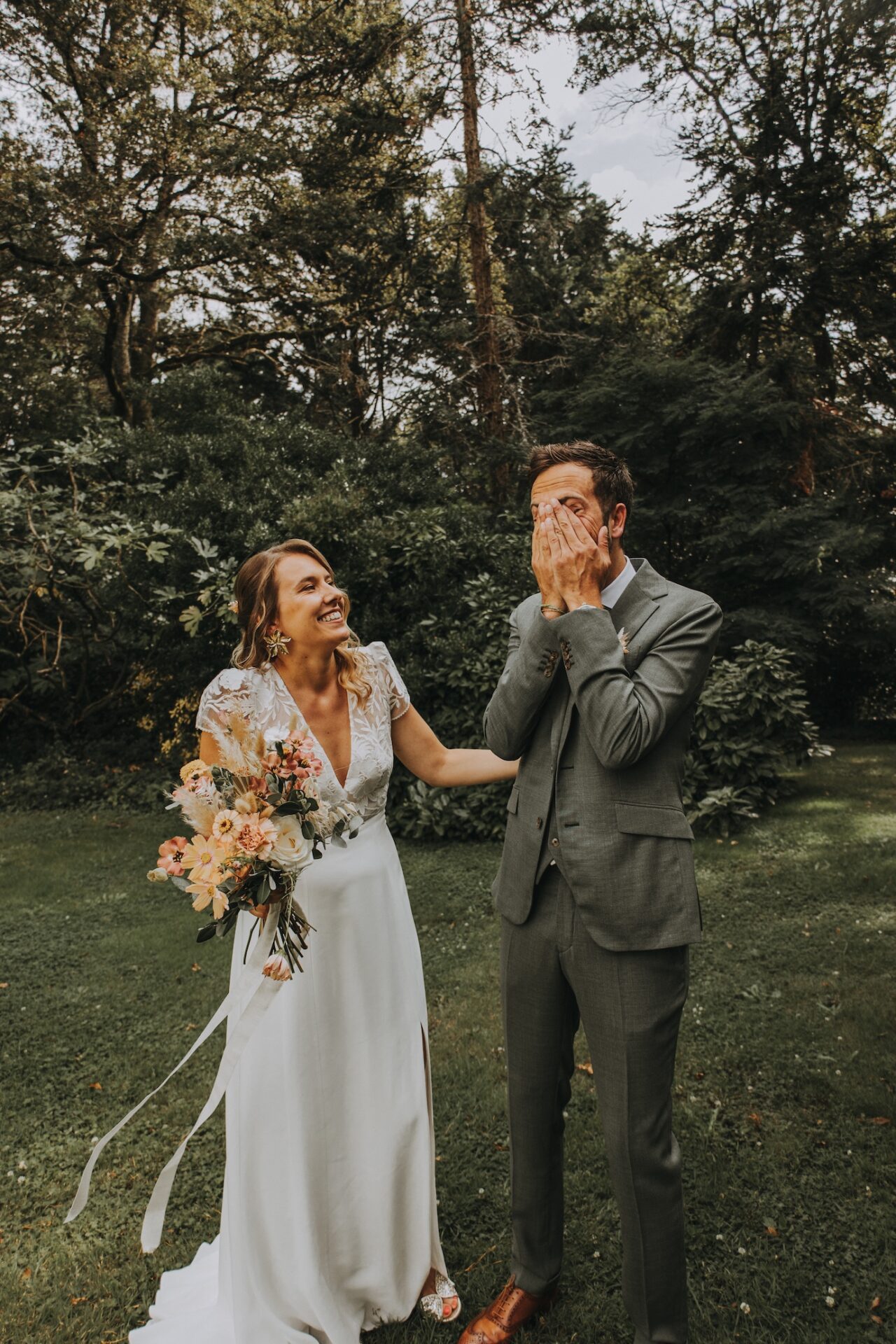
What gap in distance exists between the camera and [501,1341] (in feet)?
7.80

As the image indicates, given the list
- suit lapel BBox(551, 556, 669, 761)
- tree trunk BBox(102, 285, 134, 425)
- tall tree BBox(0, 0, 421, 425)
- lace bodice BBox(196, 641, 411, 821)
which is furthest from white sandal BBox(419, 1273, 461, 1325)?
tree trunk BBox(102, 285, 134, 425)

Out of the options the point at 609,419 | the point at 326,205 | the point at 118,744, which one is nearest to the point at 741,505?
the point at 609,419

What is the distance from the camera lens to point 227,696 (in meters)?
2.58

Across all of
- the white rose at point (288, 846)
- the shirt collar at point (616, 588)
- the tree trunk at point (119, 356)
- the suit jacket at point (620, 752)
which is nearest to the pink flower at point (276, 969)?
the white rose at point (288, 846)

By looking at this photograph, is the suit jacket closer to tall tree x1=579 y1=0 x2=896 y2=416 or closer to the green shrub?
the green shrub

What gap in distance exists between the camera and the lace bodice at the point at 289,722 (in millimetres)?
2539

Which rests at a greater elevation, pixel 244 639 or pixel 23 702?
pixel 244 639

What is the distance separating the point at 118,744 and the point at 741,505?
25.1 feet

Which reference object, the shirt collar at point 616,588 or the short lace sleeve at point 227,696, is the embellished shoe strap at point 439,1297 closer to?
the short lace sleeve at point 227,696

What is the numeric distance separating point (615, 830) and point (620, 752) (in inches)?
8.5

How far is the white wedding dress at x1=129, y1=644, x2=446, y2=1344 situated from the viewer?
2.39 meters

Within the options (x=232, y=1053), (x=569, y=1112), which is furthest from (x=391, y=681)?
(x=569, y=1112)

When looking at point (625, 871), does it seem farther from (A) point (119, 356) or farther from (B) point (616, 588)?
(A) point (119, 356)

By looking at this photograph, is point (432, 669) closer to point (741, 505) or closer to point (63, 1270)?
point (741, 505)
